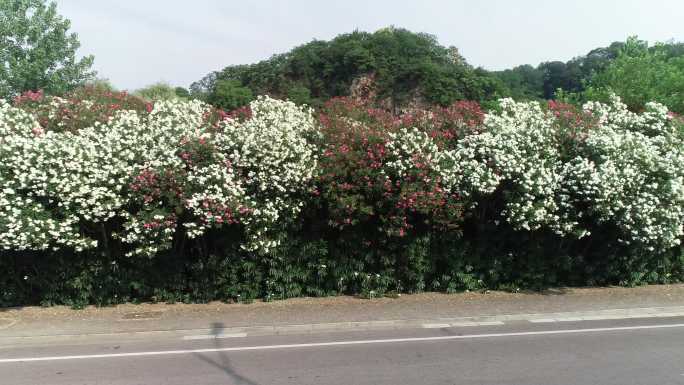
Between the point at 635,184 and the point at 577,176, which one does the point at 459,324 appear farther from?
the point at 635,184

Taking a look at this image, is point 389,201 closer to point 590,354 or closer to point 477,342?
point 477,342

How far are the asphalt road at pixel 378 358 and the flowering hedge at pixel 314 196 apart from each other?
230cm

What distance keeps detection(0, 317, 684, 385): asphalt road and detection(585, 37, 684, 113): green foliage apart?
10090 millimetres

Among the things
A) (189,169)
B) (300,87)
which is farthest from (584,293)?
(300,87)

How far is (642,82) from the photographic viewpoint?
1864 cm

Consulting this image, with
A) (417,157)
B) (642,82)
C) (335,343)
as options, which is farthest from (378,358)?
(642,82)

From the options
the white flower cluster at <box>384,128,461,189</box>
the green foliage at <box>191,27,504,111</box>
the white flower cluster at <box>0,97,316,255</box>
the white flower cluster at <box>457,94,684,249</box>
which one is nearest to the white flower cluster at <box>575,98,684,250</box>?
the white flower cluster at <box>457,94,684,249</box>

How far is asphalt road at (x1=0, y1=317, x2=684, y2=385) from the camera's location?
6.65 metres

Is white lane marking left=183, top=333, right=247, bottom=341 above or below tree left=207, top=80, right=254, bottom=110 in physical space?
below

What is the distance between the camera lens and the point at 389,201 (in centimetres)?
1062

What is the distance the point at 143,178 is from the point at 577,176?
858cm

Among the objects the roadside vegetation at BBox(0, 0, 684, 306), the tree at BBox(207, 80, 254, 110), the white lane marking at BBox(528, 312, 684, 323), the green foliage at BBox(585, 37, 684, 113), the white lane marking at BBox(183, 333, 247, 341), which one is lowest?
the white lane marking at BBox(528, 312, 684, 323)

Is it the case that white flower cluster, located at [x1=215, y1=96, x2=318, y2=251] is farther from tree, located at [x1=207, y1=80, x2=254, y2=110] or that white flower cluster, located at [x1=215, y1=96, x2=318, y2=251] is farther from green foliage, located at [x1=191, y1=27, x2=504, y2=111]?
green foliage, located at [x1=191, y1=27, x2=504, y2=111]

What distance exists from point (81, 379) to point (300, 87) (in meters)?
68.1
